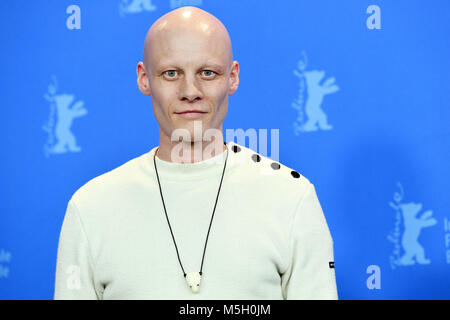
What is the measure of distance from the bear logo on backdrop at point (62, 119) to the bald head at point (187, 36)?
3.58 feet

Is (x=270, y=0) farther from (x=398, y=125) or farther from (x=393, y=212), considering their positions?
(x=393, y=212)

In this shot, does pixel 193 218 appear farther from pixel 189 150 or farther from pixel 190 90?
pixel 190 90

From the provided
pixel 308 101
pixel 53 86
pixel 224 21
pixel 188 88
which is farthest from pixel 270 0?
pixel 188 88

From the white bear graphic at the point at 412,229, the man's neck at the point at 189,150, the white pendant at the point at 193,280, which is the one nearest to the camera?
the white pendant at the point at 193,280

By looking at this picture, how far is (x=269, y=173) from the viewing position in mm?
1820

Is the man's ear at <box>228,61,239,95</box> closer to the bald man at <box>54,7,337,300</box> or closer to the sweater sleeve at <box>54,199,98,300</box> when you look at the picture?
the bald man at <box>54,7,337,300</box>

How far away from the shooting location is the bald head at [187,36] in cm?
170

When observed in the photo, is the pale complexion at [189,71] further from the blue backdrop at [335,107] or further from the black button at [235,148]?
the blue backdrop at [335,107]

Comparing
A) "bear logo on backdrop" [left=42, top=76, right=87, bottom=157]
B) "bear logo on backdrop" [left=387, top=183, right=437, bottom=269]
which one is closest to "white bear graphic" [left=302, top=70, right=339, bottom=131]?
"bear logo on backdrop" [left=387, top=183, right=437, bottom=269]

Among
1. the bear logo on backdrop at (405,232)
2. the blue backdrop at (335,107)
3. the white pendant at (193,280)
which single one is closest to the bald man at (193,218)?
the white pendant at (193,280)

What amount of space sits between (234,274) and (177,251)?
0.15 meters

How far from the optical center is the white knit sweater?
1684 millimetres

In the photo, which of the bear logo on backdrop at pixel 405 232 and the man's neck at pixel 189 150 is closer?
the man's neck at pixel 189 150

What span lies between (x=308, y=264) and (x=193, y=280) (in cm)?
29
